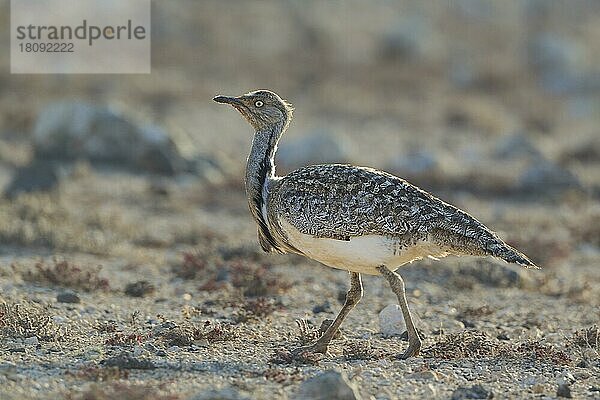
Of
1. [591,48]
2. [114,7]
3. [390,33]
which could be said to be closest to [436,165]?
[114,7]

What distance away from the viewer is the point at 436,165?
17531 mm

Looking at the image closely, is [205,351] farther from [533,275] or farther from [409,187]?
[533,275]

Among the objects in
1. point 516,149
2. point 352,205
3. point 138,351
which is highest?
point 516,149

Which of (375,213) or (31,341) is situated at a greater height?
(375,213)

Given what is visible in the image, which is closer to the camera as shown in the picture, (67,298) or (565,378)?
(565,378)

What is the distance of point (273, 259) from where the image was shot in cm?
1166

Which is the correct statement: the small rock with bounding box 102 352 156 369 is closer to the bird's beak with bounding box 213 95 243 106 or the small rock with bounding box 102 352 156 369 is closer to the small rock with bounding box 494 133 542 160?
Result: the bird's beak with bounding box 213 95 243 106

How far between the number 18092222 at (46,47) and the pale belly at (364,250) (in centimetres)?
1735

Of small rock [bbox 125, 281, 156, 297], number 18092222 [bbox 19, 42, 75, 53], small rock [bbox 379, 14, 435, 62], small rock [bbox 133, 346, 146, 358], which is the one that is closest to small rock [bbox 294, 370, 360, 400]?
small rock [bbox 133, 346, 146, 358]

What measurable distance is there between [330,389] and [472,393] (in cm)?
115

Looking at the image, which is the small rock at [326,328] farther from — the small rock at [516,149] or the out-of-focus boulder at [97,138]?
the small rock at [516,149]

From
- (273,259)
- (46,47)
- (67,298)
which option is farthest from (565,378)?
(46,47)

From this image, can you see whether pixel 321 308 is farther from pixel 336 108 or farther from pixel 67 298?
pixel 336 108

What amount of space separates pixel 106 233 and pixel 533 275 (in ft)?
16.9
